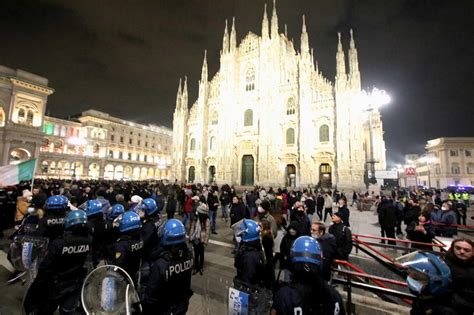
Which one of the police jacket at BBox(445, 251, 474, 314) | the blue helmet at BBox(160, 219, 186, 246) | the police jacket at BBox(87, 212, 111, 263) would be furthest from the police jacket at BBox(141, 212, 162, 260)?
the police jacket at BBox(445, 251, 474, 314)

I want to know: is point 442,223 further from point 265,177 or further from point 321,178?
point 265,177

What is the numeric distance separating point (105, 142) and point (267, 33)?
40795 millimetres

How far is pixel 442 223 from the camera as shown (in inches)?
289

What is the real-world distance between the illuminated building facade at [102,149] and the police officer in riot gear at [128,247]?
43.0 metres

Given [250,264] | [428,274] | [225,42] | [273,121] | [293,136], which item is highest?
[225,42]

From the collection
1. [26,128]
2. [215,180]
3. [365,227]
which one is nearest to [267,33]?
[215,180]

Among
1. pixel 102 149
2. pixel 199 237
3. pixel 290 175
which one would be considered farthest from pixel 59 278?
pixel 102 149

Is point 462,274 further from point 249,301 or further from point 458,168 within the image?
point 458,168

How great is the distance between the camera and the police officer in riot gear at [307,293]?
1661 mm

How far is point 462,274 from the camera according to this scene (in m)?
2.20

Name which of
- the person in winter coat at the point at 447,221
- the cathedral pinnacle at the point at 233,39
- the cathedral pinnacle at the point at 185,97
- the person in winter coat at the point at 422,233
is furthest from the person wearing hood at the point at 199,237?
the cathedral pinnacle at the point at 185,97

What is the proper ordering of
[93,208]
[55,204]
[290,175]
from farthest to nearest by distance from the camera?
1. [290,175]
2. [93,208]
3. [55,204]

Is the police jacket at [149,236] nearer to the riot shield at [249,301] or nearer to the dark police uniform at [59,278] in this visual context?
the dark police uniform at [59,278]

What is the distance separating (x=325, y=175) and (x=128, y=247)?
2708 cm
